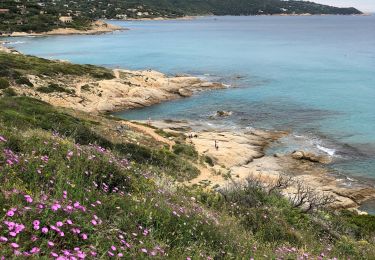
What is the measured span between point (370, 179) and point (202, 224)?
26689 millimetres

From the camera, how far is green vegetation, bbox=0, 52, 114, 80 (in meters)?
51.5

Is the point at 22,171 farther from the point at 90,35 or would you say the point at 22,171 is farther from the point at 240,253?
the point at 90,35

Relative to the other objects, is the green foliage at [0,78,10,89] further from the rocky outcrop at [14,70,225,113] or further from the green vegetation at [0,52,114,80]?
the green vegetation at [0,52,114,80]

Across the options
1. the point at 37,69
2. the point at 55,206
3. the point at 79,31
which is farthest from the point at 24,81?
the point at 79,31

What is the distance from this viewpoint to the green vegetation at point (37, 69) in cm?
5147

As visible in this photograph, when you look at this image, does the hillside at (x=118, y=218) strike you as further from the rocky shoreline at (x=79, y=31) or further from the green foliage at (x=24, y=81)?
the rocky shoreline at (x=79, y=31)

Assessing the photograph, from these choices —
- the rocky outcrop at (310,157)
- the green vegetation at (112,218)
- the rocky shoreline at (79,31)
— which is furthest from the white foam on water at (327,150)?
the rocky shoreline at (79,31)

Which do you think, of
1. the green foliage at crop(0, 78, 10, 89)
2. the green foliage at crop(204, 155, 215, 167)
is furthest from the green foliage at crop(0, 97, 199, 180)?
the green foliage at crop(0, 78, 10, 89)

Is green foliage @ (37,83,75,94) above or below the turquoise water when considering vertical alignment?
above

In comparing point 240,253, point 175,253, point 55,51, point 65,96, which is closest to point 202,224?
point 240,253

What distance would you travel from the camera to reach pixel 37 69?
2320 inches

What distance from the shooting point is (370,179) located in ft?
103

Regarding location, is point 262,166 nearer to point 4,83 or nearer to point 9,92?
point 9,92

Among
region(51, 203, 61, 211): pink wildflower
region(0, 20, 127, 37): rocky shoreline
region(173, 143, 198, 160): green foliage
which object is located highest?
region(51, 203, 61, 211): pink wildflower
